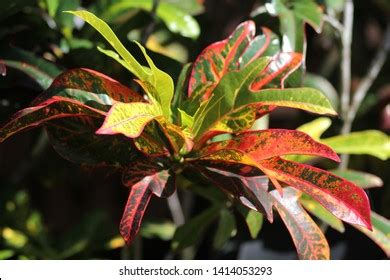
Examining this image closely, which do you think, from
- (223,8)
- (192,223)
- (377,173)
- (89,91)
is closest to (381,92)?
(377,173)

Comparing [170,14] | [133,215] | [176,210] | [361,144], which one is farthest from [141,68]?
[176,210]

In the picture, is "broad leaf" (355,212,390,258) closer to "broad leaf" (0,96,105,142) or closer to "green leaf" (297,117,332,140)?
"green leaf" (297,117,332,140)

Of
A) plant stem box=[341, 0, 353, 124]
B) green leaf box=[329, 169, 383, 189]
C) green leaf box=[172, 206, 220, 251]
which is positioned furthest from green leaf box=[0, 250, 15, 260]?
plant stem box=[341, 0, 353, 124]

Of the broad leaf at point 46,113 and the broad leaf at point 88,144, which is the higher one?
the broad leaf at point 46,113

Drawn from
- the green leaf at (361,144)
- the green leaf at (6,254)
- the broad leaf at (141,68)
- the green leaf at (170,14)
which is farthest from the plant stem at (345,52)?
the green leaf at (6,254)

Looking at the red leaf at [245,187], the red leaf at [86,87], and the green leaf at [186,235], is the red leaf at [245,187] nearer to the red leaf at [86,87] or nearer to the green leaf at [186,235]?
the red leaf at [86,87]

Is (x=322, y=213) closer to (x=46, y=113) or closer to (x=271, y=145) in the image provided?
(x=271, y=145)

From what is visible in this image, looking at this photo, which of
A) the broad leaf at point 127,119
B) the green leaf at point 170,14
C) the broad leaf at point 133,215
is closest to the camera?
the broad leaf at point 127,119

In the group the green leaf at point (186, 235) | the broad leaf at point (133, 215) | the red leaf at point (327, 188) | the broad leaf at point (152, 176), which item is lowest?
the green leaf at point (186, 235)
